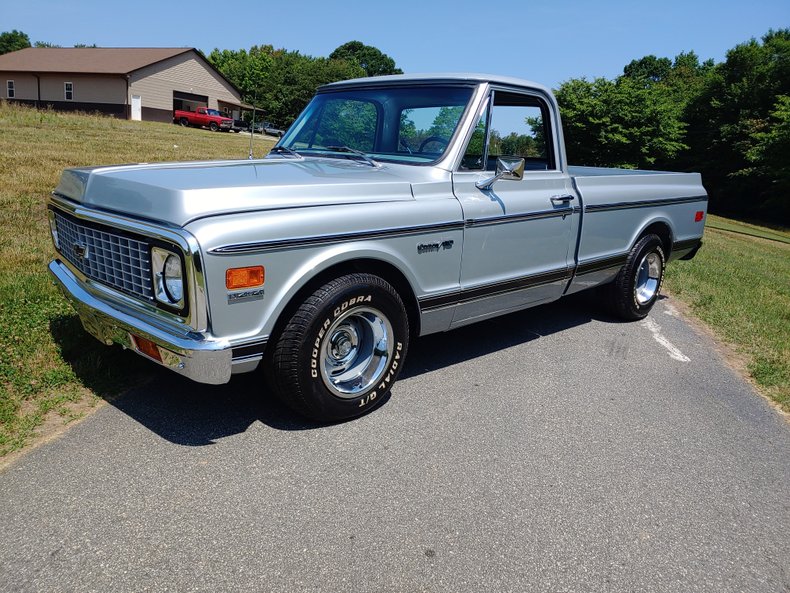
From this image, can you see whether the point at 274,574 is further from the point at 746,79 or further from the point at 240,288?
the point at 746,79

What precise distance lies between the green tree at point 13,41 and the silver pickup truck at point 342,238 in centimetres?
11555

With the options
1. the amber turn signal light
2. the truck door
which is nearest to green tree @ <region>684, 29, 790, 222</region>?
the truck door

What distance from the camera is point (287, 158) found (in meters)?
4.61

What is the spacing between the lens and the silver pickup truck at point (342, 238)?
9.80 feet

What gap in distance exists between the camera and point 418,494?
9.84ft

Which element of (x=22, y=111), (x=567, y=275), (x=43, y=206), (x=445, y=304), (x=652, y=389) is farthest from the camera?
(x=22, y=111)

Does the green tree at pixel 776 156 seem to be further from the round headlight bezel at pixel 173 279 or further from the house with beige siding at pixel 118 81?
the house with beige siding at pixel 118 81

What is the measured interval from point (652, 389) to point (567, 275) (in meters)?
1.07

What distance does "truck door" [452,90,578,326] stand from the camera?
410 centimetres

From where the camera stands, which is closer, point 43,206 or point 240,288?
point 240,288

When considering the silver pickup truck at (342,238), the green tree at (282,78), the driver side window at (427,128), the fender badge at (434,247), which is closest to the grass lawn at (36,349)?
the silver pickup truck at (342,238)

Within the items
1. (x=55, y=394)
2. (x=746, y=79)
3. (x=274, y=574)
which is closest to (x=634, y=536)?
(x=274, y=574)

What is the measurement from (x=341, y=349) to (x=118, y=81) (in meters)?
44.7

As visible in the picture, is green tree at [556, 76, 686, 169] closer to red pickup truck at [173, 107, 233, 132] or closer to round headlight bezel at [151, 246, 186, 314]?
red pickup truck at [173, 107, 233, 132]
